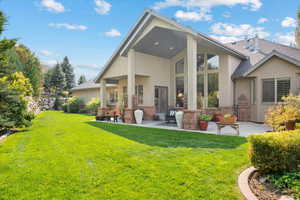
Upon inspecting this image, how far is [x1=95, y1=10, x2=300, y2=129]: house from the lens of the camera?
10.3 meters

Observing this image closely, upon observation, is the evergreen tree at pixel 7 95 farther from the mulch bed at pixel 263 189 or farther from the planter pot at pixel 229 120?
the planter pot at pixel 229 120

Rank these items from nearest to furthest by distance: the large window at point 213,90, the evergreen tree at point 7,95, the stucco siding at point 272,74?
the evergreen tree at point 7,95 → the stucco siding at point 272,74 → the large window at point 213,90

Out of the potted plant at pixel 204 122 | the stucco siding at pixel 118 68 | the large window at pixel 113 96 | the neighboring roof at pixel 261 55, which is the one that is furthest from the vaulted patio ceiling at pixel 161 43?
Answer: the large window at pixel 113 96

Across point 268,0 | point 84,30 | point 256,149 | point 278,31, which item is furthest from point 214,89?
point 84,30

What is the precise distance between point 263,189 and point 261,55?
1299cm

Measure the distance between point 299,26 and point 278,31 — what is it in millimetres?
13360

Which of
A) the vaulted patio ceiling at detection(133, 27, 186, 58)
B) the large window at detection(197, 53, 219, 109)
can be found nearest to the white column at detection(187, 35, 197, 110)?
the vaulted patio ceiling at detection(133, 27, 186, 58)

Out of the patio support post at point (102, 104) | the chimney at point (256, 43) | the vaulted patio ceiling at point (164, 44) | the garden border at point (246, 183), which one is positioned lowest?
the garden border at point (246, 183)

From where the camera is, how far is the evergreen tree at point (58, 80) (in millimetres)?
34406

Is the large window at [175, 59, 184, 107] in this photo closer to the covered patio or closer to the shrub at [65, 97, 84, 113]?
the covered patio

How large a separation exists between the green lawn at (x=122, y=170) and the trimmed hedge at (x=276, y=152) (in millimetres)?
617

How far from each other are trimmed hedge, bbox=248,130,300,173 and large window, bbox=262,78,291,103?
8.43 m

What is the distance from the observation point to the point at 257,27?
60.3 ft

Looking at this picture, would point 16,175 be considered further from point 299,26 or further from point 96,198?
point 299,26
